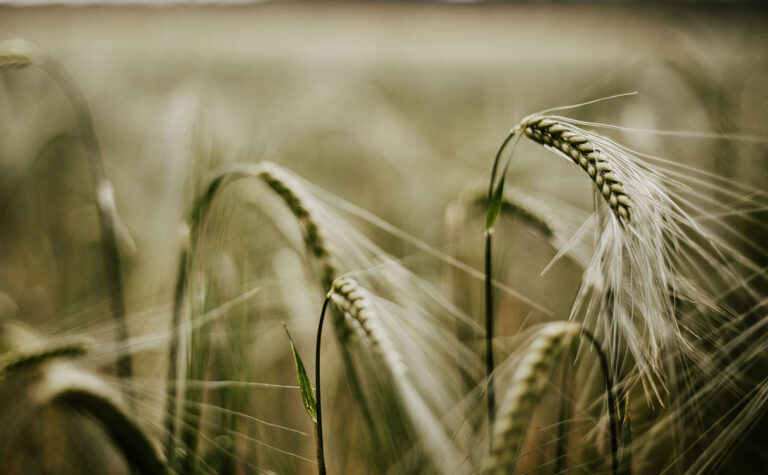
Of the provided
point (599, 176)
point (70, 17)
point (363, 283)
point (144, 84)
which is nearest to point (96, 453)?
point (363, 283)

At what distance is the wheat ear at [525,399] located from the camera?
0.26 meters

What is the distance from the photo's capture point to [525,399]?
28cm

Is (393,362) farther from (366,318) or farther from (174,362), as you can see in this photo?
(174,362)

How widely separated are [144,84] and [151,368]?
1.93 m

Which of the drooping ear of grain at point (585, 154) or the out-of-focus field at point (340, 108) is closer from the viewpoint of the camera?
the drooping ear of grain at point (585, 154)

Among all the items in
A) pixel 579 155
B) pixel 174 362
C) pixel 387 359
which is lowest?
pixel 174 362

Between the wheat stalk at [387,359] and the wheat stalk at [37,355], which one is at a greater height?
the wheat stalk at [387,359]

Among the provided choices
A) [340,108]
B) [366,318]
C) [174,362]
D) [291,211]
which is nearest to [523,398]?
[366,318]

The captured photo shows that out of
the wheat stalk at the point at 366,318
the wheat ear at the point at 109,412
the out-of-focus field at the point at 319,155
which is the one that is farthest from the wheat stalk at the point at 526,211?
the wheat ear at the point at 109,412

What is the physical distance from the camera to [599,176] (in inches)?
12.4

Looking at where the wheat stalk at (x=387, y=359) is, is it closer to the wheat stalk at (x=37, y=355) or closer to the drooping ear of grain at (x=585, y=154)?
the drooping ear of grain at (x=585, y=154)

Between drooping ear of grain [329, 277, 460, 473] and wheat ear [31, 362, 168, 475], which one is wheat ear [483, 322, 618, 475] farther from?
wheat ear [31, 362, 168, 475]

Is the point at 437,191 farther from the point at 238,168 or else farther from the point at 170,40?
the point at 170,40

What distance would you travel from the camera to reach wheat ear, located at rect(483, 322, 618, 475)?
26 centimetres
